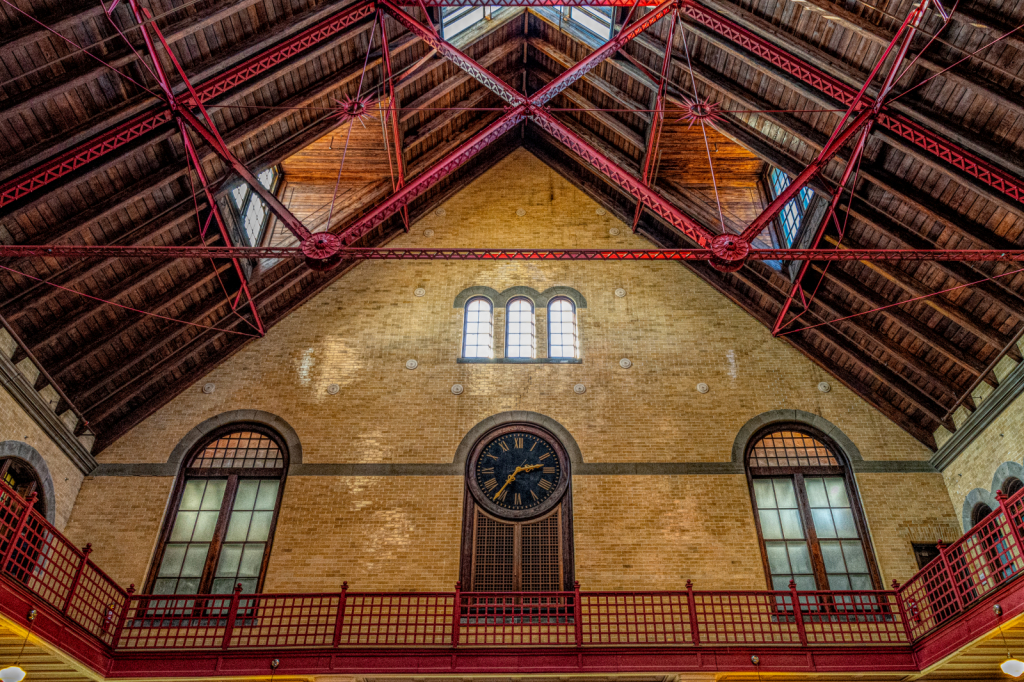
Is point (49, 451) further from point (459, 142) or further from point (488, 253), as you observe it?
point (459, 142)

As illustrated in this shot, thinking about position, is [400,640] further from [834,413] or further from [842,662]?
[834,413]

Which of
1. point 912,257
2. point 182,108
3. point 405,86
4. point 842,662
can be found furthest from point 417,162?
point 842,662

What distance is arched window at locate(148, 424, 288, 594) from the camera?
56.1 ft

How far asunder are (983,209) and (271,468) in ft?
50.8

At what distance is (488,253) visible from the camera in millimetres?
16250

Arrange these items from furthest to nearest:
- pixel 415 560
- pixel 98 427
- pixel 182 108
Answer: pixel 98 427 → pixel 415 560 → pixel 182 108

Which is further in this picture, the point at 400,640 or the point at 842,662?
the point at 400,640

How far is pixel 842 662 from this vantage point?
14.4 metres

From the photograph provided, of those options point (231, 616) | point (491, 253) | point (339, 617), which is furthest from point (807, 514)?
point (231, 616)

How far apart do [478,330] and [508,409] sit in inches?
98.8

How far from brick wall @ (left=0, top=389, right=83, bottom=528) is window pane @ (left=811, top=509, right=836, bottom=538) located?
53.1 feet

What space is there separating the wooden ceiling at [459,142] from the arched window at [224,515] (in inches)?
79.9

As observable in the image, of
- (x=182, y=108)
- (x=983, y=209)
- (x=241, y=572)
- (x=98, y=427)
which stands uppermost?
(x=182, y=108)

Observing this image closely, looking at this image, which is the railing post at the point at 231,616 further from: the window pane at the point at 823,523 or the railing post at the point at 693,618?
the window pane at the point at 823,523
